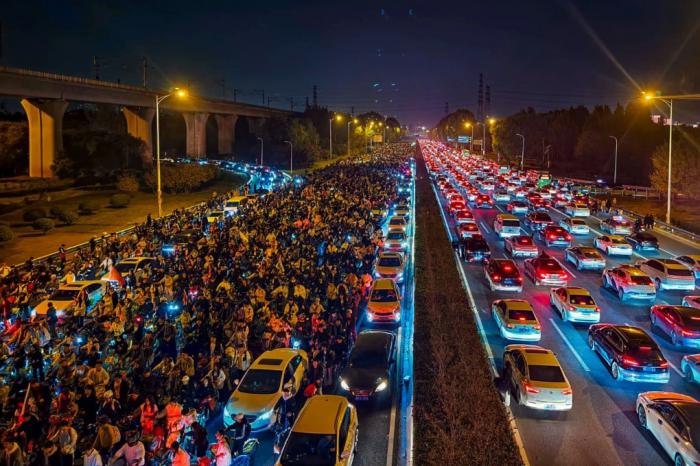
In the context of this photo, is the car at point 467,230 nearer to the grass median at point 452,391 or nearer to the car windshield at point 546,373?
the grass median at point 452,391

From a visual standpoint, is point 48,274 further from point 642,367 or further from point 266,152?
point 266,152

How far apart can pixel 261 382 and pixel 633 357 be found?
9468 mm

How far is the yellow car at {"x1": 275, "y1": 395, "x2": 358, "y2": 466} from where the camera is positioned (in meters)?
10.7

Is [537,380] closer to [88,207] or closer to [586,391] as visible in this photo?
[586,391]

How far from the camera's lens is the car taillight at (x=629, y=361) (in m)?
15.5

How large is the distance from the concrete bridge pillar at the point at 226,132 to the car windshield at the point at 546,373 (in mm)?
117591

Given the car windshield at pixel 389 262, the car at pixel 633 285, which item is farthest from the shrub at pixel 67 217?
the car at pixel 633 285

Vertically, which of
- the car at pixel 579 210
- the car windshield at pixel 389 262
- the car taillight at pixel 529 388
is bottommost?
the car taillight at pixel 529 388

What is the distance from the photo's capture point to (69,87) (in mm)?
64688

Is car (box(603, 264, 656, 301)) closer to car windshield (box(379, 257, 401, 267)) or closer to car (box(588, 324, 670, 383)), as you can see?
car (box(588, 324, 670, 383))

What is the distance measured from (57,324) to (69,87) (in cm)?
5474

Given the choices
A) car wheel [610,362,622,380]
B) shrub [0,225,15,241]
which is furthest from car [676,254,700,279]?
shrub [0,225,15,241]

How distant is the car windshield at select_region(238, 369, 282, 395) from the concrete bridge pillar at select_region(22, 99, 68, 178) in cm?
5778

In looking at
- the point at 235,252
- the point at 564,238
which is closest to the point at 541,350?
the point at 235,252
